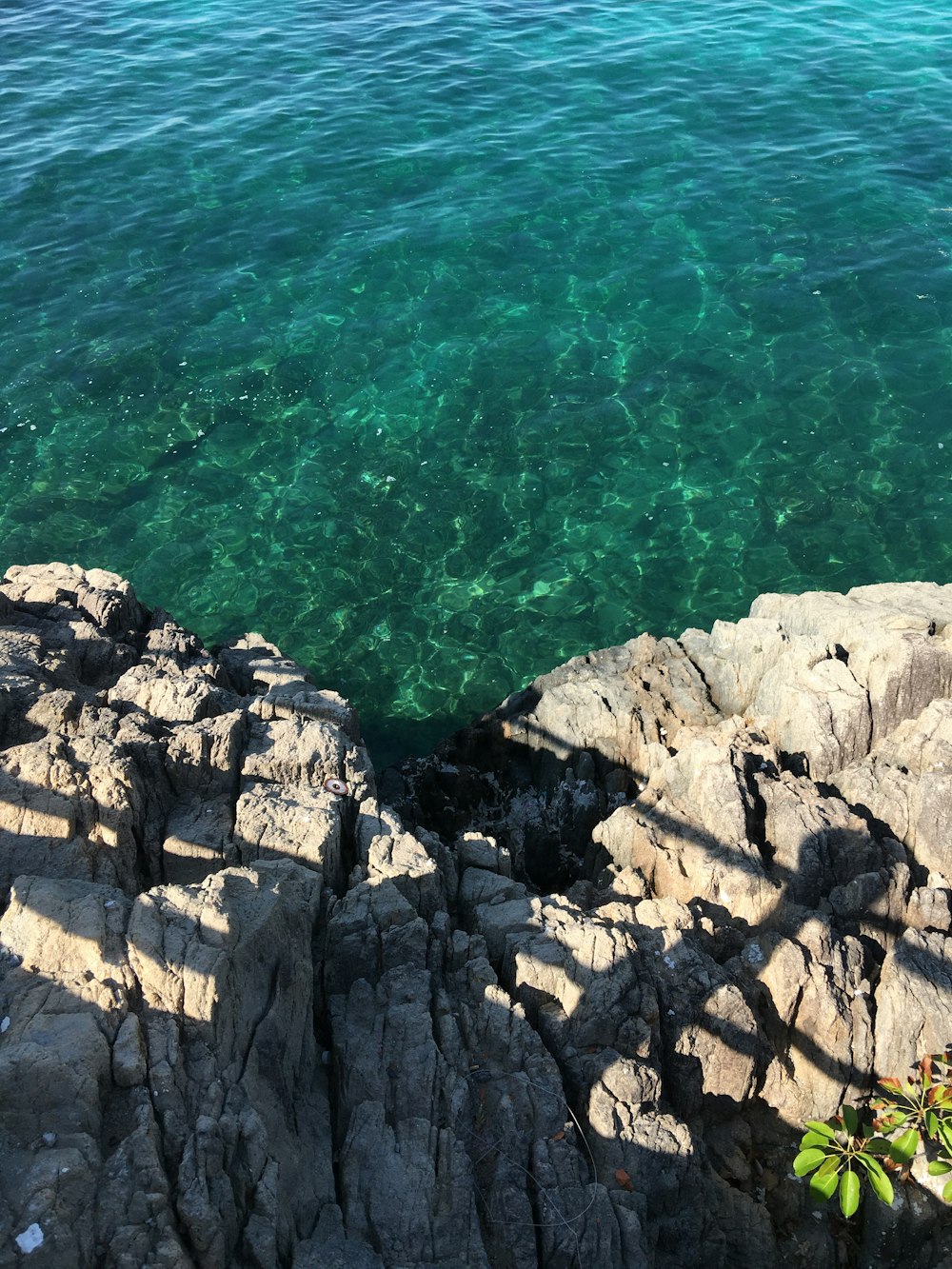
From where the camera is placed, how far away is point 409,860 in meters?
9.62

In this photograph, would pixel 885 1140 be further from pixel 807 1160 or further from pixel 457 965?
pixel 457 965

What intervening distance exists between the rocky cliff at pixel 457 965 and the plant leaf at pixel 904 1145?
1269 millimetres

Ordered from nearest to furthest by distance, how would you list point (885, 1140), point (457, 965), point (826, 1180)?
point (826, 1180) < point (885, 1140) < point (457, 965)

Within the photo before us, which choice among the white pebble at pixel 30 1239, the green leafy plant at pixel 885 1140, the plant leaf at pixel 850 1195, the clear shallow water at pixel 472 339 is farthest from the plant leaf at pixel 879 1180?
the clear shallow water at pixel 472 339

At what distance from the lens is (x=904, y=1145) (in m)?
7.45

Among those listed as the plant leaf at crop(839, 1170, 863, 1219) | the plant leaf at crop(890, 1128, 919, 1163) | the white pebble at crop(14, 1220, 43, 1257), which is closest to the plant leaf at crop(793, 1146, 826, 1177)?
the plant leaf at crop(839, 1170, 863, 1219)

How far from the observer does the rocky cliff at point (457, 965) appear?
692 centimetres

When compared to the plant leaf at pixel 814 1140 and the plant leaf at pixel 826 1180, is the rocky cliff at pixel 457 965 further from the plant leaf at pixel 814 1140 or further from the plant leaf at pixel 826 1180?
the plant leaf at pixel 826 1180

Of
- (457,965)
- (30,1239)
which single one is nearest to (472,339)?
(457,965)

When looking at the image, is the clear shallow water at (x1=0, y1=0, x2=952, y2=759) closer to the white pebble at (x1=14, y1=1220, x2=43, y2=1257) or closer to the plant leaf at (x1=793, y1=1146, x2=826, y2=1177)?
the plant leaf at (x1=793, y1=1146, x2=826, y2=1177)

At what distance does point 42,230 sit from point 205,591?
13.0 metres

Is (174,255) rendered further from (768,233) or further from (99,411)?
(768,233)

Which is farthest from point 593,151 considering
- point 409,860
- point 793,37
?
point 409,860

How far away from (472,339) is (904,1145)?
18267 millimetres
